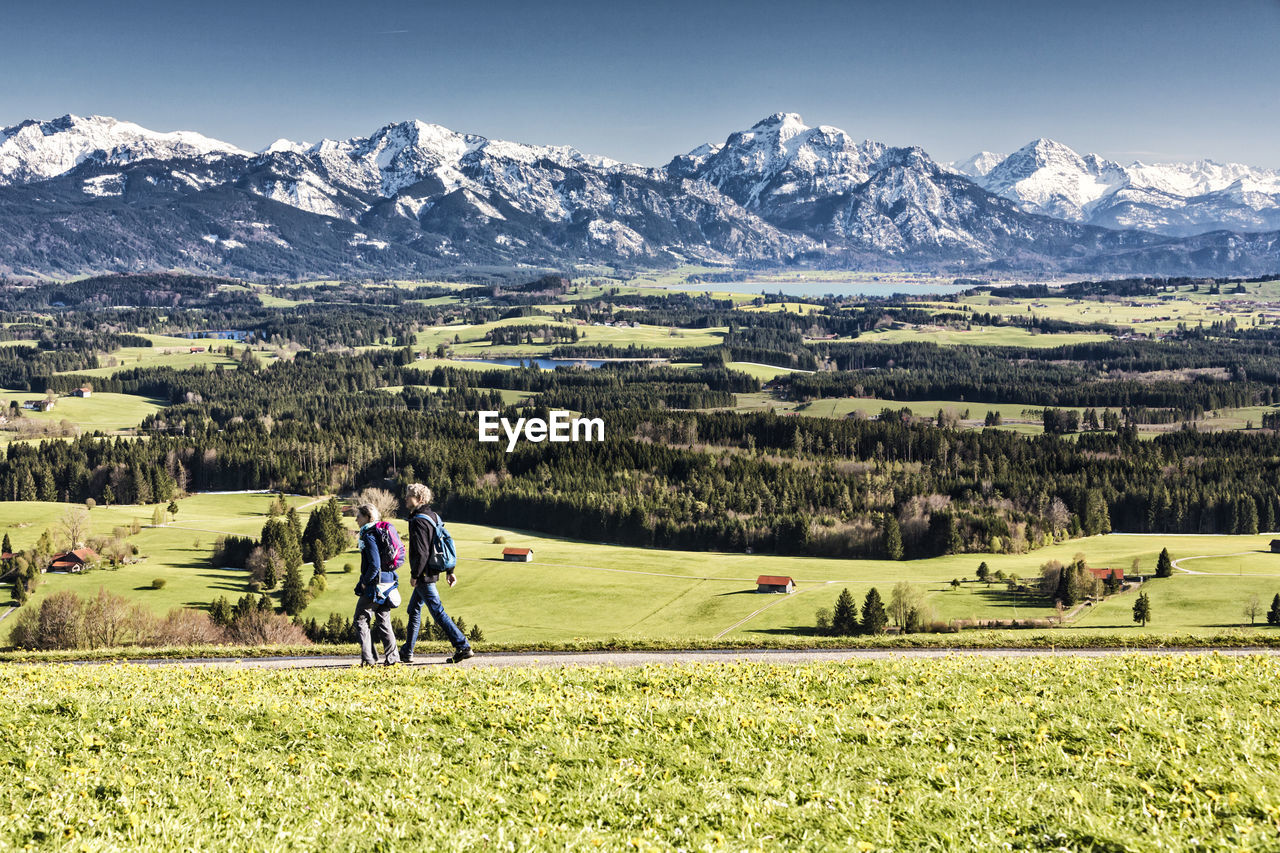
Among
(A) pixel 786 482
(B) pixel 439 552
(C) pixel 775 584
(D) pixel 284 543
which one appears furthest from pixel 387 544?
(A) pixel 786 482

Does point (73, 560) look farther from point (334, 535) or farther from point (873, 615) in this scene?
point (873, 615)

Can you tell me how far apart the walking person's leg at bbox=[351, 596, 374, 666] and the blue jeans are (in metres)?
1.12

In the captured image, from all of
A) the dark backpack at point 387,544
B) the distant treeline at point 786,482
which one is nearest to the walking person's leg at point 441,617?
the dark backpack at point 387,544

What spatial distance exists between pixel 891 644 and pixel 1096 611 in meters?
57.2

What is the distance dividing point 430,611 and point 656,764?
36.7 ft

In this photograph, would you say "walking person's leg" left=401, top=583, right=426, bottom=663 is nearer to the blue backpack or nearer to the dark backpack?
the blue backpack

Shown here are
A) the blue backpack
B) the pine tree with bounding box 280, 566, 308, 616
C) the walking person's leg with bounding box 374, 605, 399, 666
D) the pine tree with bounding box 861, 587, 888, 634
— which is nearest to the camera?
the blue backpack

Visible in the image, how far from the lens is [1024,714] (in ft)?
65.8

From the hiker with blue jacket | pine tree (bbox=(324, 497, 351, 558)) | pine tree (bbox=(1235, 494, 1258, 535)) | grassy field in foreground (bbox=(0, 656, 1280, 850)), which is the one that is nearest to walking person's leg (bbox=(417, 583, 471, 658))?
the hiker with blue jacket

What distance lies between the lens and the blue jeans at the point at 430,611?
26812 millimetres

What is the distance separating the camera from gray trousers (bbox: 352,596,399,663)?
2730cm

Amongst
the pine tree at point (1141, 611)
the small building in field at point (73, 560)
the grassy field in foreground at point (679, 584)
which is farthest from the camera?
the small building in field at point (73, 560)

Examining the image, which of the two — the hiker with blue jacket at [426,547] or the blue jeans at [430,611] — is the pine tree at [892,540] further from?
the hiker with blue jacket at [426,547]

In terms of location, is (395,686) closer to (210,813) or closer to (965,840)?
(210,813)
